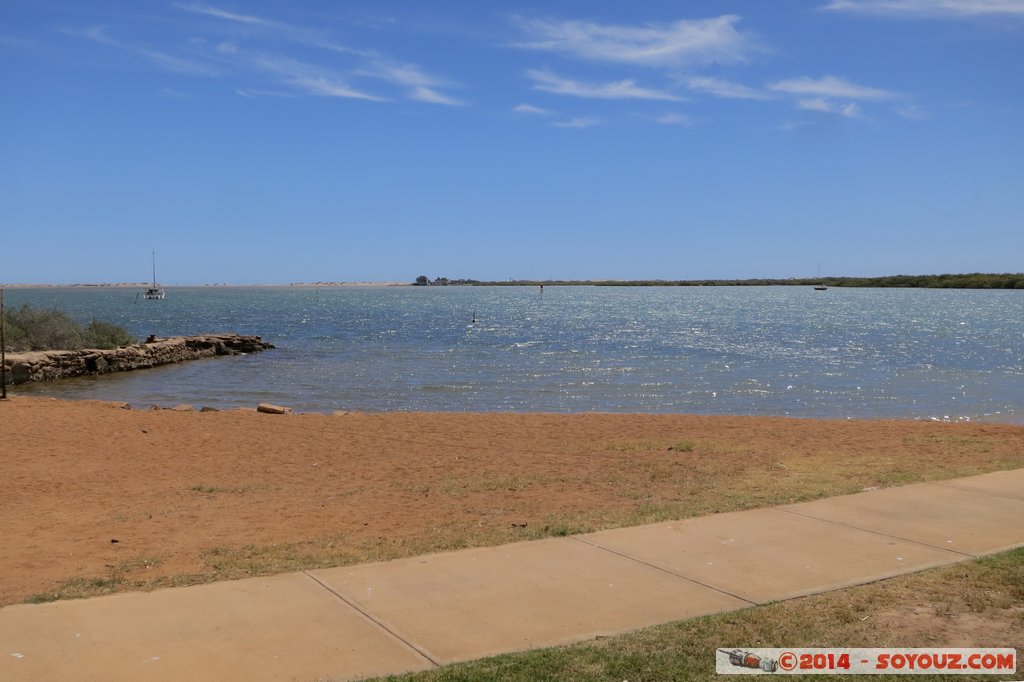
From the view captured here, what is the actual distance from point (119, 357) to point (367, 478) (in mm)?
25264

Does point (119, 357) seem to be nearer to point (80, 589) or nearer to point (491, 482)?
point (491, 482)

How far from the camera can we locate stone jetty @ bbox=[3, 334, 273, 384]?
1082 inches

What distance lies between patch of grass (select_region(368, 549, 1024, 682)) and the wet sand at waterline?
235 centimetres

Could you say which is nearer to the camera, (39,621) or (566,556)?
(39,621)

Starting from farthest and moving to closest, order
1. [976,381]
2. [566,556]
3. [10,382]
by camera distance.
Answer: [976,381] → [10,382] → [566,556]

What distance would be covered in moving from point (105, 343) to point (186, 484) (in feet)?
90.5

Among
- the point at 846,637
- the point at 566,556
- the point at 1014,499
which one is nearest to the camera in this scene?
the point at 846,637

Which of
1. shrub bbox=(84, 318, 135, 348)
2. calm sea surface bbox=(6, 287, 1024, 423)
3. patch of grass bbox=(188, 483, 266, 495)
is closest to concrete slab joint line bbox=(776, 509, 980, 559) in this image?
patch of grass bbox=(188, 483, 266, 495)

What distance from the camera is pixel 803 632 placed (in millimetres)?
5117

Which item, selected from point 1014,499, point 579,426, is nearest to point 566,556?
point 1014,499

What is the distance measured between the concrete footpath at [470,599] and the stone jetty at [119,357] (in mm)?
21078

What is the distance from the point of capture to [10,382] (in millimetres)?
26438

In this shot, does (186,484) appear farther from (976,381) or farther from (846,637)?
(976,381)

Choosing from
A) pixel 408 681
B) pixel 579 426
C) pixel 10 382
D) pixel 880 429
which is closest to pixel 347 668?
→ pixel 408 681
